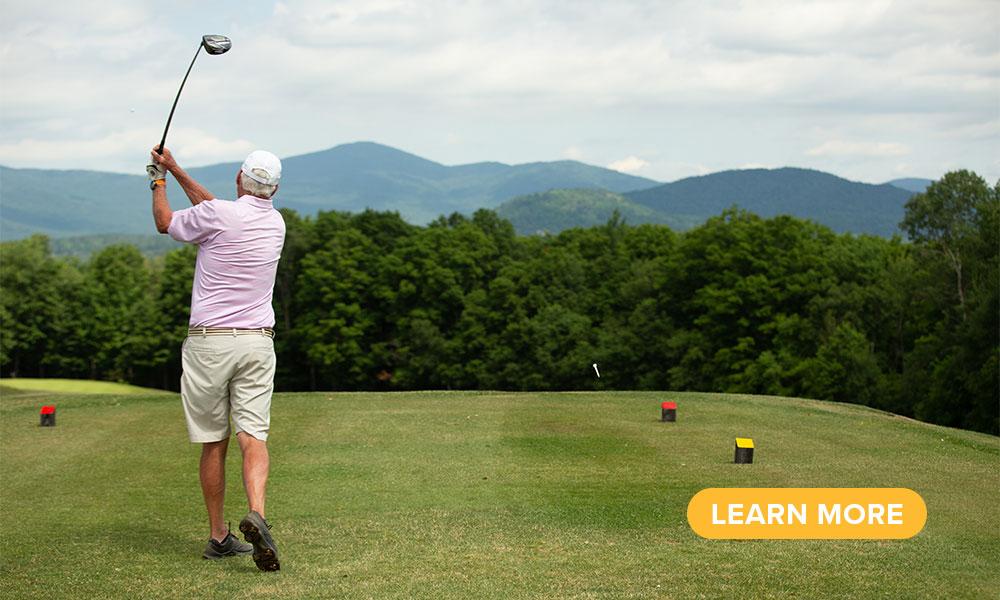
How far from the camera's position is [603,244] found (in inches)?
3725

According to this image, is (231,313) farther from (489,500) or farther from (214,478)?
(489,500)

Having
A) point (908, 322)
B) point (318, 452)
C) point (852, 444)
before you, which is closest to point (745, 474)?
point (852, 444)

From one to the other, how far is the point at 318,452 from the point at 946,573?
330 inches

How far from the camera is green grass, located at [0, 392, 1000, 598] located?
7.48 m

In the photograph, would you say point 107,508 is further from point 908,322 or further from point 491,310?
point 491,310

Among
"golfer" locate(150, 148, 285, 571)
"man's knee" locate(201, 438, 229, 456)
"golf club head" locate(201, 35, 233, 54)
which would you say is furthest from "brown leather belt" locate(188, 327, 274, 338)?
"golf club head" locate(201, 35, 233, 54)

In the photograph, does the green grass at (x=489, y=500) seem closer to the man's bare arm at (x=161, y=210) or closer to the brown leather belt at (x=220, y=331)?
the brown leather belt at (x=220, y=331)

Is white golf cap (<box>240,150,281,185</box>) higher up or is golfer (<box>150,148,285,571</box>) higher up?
white golf cap (<box>240,150,281,185</box>)

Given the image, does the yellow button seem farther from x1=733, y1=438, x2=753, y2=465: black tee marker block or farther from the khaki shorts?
the khaki shorts

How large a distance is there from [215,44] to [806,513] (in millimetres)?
6862

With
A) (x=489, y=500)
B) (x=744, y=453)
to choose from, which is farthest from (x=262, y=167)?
(x=744, y=453)

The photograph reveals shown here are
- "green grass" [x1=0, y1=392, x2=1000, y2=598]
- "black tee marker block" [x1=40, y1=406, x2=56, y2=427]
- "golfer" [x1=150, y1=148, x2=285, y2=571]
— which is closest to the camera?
"green grass" [x1=0, y1=392, x2=1000, y2=598]

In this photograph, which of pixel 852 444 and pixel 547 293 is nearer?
pixel 852 444

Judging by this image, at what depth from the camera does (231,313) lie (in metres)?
8.15
